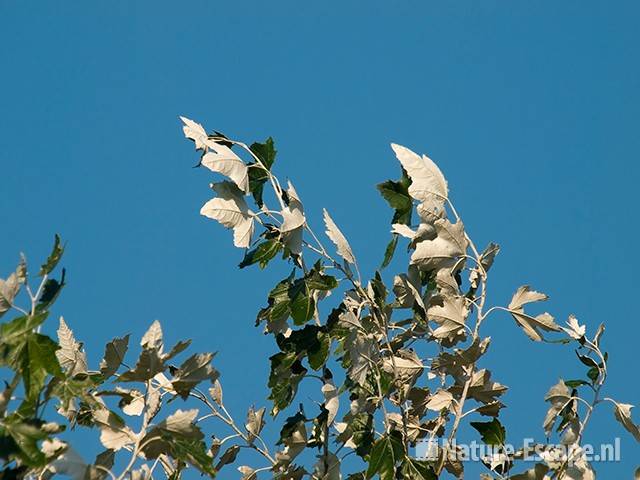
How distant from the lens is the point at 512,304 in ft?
9.21

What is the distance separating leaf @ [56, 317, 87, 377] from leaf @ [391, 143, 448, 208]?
1.00m

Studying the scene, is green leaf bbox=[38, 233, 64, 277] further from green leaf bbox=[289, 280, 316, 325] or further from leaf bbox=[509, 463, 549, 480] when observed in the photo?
leaf bbox=[509, 463, 549, 480]

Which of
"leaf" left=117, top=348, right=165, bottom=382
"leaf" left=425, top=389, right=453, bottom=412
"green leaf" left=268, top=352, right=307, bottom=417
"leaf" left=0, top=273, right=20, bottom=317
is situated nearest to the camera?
"leaf" left=0, top=273, right=20, bottom=317

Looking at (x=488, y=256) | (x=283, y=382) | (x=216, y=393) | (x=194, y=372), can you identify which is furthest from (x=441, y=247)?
(x=216, y=393)

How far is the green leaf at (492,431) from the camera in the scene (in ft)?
9.44

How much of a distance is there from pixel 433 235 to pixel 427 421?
0.67 m

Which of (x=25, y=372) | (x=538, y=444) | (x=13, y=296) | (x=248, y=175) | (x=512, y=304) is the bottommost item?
(x=25, y=372)

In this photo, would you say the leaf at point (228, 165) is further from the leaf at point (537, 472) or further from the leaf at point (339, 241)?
the leaf at point (537, 472)

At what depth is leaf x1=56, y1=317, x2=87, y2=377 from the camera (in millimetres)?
2771

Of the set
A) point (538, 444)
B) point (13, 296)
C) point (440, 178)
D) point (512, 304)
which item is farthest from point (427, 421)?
point (13, 296)

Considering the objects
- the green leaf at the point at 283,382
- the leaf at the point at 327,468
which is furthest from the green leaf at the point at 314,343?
the leaf at the point at 327,468

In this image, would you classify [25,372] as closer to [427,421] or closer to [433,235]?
[433,235]

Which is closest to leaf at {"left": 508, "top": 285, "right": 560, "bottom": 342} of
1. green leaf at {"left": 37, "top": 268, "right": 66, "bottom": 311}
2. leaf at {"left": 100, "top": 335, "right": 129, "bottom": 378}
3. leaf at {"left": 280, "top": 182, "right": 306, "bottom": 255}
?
leaf at {"left": 280, "top": 182, "right": 306, "bottom": 255}

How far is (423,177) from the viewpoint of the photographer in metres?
2.81
